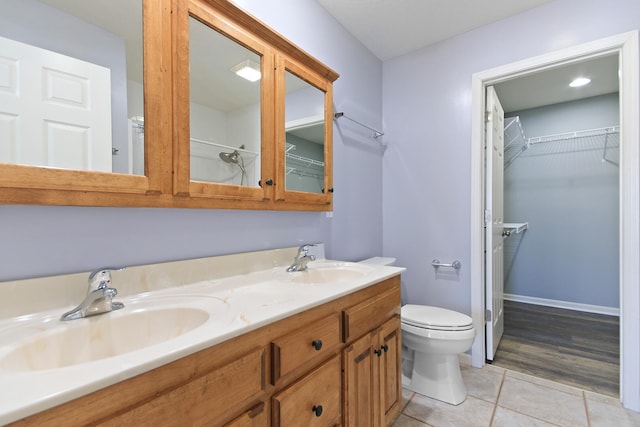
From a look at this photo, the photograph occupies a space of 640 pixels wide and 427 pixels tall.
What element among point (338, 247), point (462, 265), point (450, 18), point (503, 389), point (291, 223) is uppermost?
point (450, 18)

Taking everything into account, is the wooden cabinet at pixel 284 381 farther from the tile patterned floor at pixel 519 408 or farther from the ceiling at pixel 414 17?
the ceiling at pixel 414 17

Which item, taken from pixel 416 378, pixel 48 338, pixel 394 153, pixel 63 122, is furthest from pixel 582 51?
pixel 48 338

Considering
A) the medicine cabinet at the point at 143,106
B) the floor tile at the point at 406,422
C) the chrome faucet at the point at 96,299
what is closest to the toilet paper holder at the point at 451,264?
the floor tile at the point at 406,422

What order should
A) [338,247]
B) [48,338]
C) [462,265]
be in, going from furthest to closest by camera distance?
[462,265] → [338,247] → [48,338]

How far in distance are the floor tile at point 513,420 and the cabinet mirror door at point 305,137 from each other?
1.50 metres

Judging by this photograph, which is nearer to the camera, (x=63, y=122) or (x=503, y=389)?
(x=63, y=122)

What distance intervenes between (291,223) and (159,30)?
1017 millimetres

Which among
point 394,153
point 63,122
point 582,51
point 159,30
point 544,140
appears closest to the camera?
point 63,122

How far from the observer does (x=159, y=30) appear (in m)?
0.99

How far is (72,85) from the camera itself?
2.85 ft

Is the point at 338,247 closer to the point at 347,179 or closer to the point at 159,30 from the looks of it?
the point at 347,179

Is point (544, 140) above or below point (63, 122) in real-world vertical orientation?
above

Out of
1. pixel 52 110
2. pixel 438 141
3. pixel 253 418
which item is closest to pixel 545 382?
pixel 438 141

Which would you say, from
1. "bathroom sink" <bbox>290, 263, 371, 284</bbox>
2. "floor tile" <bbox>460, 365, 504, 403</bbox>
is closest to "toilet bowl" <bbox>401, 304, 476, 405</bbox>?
"floor tile" <bbox>460, 365, 504, 403</bbox>
